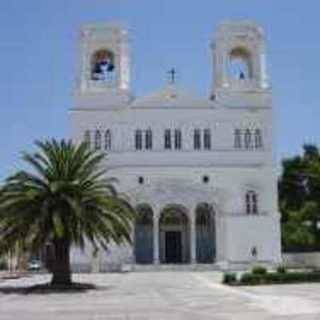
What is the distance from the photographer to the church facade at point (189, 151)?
69125 millimetres

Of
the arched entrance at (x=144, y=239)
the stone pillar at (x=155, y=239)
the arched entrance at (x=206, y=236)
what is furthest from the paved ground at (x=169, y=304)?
the arched entrance at (x=206, y=236)

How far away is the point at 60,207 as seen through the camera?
3984 cm

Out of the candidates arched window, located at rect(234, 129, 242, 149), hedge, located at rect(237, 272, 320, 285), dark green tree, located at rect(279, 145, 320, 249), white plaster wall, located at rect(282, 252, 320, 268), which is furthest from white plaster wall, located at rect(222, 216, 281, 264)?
hedge, located at rect(237, 272, 320, 285)

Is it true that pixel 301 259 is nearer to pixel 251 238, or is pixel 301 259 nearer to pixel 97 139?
pixel 251 238

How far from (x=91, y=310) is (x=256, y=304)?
5871 mm

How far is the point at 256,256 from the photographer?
69.5 metres

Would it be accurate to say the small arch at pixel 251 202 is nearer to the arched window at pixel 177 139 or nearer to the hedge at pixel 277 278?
the arched window at pixel 177 139

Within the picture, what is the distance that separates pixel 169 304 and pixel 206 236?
136 feet

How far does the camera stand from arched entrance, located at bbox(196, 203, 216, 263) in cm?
6994

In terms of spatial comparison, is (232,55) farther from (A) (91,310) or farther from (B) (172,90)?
(A) (91,310)

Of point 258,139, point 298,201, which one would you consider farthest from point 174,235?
point 298,201

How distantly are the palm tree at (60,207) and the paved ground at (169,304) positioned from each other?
286cm

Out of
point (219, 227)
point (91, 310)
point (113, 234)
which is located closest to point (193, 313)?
point (91, 310)

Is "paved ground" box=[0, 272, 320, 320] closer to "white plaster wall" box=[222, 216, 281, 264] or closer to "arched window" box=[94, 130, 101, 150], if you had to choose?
"white plaster wall" box=[222, 216, 281, 264]
